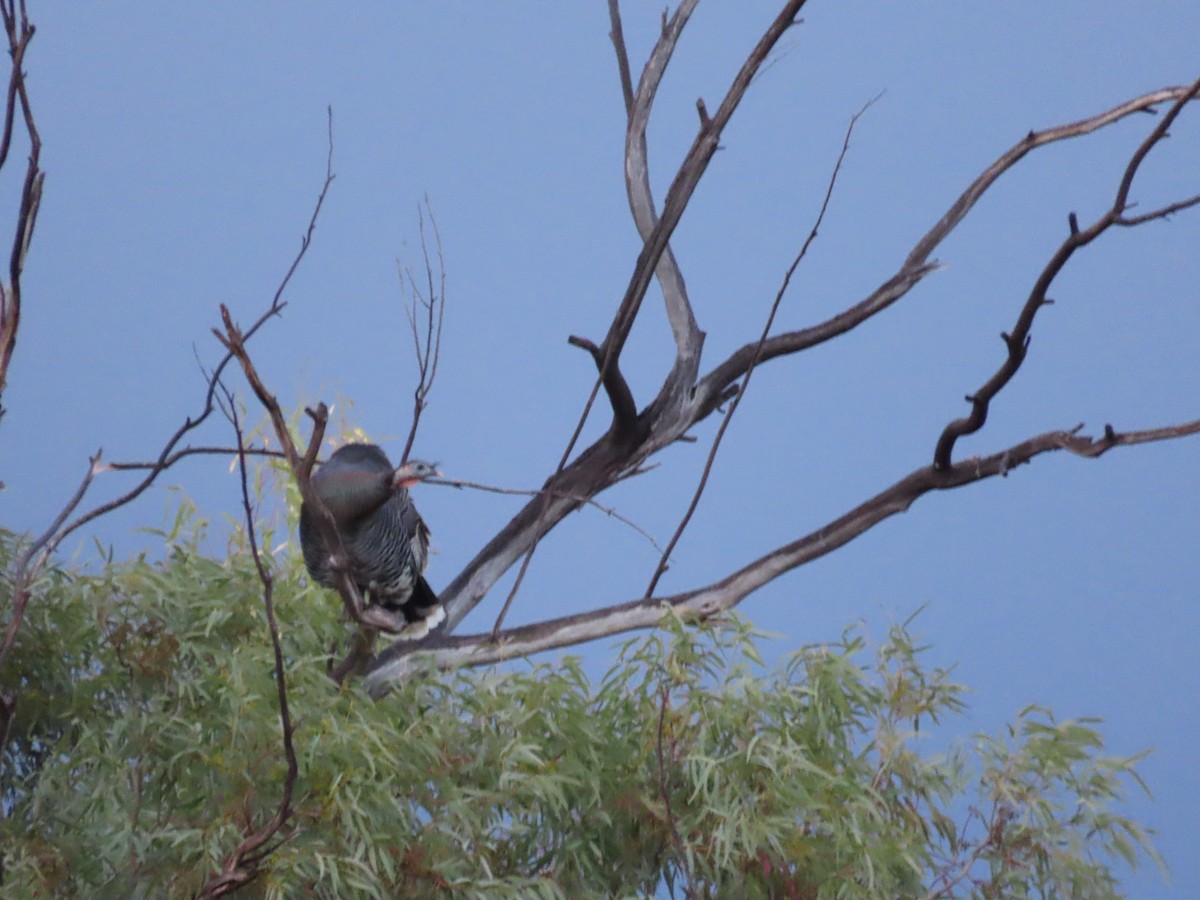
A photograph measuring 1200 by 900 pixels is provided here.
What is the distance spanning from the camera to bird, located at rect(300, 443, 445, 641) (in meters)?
2.23

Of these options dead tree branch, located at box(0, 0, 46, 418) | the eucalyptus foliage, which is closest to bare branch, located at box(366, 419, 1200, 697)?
the eucalyptus foliage

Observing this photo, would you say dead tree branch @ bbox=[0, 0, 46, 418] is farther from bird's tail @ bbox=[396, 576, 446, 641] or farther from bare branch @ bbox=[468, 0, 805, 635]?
bird's tail @ bbox=[396, 576, 446, 641]

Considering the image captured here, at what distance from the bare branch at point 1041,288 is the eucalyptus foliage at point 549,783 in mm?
401

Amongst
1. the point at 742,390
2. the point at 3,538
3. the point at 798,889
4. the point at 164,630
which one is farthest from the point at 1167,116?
the point at 3,538

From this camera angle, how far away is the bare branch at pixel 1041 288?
1.66 metres

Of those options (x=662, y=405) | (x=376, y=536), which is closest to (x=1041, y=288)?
(x=662, y=405)

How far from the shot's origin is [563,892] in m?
2.06

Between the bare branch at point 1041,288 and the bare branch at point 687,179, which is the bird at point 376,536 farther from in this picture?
the bare branch at point 1041,288

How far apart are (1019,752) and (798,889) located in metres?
0.39

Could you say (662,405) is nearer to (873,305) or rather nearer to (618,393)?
(618,393)

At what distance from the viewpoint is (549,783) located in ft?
6.53

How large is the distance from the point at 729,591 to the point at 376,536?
628 millimetres

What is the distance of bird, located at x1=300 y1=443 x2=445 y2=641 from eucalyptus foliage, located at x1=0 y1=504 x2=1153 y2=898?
0.56ft

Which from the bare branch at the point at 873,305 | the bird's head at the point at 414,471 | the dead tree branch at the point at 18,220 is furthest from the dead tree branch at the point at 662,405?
the dead tree branch at the point at 18,220
